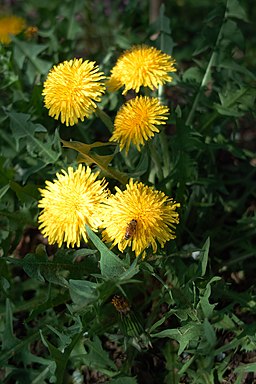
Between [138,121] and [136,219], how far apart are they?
0.35 metres

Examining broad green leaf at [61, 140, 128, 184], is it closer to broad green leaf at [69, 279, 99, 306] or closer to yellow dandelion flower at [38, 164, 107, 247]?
yellow dandelion flower at [38, 164, 107, 247]

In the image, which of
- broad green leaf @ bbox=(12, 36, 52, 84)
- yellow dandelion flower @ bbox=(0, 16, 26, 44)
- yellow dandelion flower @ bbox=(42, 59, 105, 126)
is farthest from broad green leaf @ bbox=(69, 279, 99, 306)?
yellow dandelion flower @ bbox=(0, 16, 26, 44)

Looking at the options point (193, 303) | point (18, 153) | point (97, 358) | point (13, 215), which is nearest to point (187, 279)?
point (193, 303)

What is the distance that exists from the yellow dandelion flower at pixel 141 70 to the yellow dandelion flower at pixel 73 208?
388 mm

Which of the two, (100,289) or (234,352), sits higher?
(100,289)

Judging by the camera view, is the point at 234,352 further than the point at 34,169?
No

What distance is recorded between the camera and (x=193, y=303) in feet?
6.14

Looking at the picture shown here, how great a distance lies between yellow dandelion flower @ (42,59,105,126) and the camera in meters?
1.90

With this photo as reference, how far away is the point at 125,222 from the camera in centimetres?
175

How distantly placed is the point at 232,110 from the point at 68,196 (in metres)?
0.92

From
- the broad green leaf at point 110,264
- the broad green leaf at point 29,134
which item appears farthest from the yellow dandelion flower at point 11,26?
the broad green leaf at point 110,264

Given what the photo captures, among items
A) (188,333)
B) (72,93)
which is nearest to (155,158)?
(72,93)

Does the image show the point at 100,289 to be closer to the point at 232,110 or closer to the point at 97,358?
the point at 97,358

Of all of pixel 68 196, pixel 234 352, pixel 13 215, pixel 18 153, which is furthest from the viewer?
pixel 18 153
